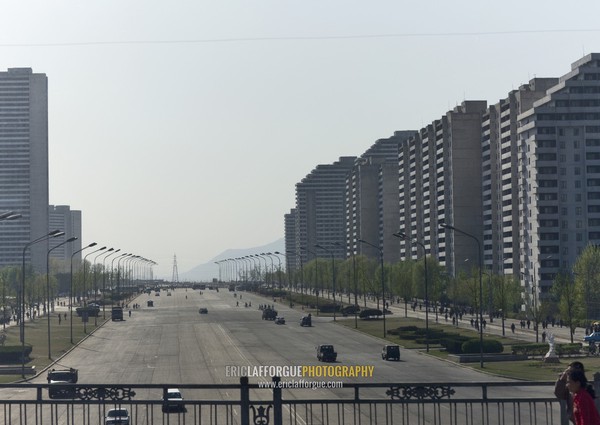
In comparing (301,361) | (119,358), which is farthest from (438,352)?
(119,358)

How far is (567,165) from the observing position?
172375 millimetres

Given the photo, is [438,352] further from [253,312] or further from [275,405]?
[253,312]

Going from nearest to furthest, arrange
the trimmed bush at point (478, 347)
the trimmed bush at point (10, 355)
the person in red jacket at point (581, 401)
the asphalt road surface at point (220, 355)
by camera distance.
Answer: the person in red jacket at point (581, 401) < the asphalt road surface at point (220, 355) < the trimmed bush at point (10, 355) < the trimmed bush at point (478, 347)

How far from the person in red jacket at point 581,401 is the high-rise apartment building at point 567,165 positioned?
522ft

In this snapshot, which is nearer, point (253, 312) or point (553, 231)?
point (553, 231)

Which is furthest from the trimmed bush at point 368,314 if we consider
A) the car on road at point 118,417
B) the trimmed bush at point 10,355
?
the car on road at point 118,417

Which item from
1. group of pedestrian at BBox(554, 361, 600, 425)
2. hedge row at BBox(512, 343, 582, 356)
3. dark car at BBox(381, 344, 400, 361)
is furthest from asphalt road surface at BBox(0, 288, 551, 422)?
group of pedestrian at BBox(554, 361, 600, 425)

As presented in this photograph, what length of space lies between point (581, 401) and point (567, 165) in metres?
163

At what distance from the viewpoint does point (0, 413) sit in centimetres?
6084

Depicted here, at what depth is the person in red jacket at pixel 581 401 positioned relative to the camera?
46.6 feet

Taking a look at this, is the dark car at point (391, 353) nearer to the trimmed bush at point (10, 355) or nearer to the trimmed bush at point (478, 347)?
the trimmed bush at point (478, 347)

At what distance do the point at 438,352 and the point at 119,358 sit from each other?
95.0 ft

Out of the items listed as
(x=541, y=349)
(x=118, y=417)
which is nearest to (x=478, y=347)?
(x=541, y=349)

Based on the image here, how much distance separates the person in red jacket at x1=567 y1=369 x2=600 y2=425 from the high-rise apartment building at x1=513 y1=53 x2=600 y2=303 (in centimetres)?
15908
